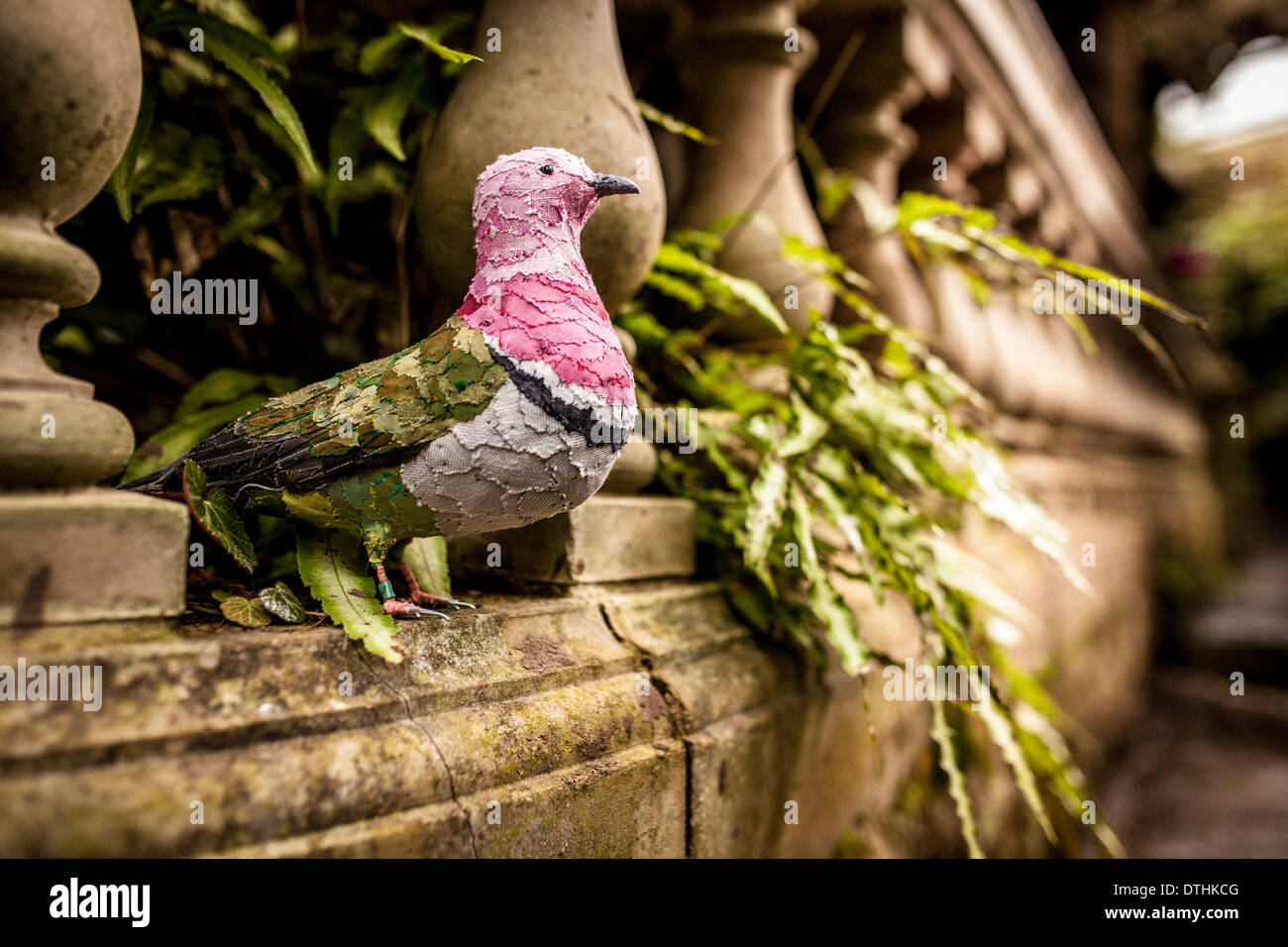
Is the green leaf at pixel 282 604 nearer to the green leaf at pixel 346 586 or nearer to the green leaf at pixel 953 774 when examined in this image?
the green leaf at pixel 346 586

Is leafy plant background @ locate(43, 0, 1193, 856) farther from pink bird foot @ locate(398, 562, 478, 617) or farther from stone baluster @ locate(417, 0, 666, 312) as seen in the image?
pink bird foot @ locate(398, 562, 478, 617)

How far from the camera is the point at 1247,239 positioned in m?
8.92

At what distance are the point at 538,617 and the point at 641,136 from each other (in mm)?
844

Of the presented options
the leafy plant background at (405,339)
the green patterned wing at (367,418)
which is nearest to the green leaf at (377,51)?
the leafy plant background at (405,339)

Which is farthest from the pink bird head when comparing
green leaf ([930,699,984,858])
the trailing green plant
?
green leaf ([930,699,984,858])

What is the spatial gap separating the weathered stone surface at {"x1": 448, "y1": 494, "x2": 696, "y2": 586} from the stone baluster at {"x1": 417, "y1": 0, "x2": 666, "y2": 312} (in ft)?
1.27

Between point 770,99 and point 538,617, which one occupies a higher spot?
point 770,99

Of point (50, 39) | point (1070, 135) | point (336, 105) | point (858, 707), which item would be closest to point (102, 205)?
point (336, 105)

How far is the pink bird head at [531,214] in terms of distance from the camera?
1.02 meters

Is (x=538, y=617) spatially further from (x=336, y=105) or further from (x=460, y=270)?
(x=336, y=105)

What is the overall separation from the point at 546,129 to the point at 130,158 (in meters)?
0.62

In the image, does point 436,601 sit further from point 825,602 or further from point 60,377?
point 825,602

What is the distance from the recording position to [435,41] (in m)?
1.34

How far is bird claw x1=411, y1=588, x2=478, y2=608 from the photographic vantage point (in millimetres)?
1136
